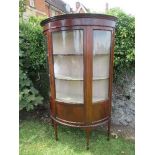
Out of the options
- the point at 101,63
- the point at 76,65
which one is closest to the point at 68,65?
the point at 76,65

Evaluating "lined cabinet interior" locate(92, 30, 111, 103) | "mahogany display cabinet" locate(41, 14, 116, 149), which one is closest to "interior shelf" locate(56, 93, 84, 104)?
"mahogany display cabinet" locate(41, 14, 116, 149)

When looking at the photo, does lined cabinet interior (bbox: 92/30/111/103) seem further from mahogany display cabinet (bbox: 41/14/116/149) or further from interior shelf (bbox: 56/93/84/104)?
interior shelf (bbox: 56/93/84/104)

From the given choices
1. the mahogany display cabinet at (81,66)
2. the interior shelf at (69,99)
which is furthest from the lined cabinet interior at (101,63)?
the interior shelf at (69,99)

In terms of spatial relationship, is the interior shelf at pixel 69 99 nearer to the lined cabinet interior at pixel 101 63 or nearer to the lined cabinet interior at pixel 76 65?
the lined cabinet interior at pixel 76 65

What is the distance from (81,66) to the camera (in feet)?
8.36

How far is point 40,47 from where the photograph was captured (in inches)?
139

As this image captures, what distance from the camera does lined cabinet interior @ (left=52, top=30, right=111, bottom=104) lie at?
254cm

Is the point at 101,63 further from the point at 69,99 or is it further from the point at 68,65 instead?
the point at 69,99

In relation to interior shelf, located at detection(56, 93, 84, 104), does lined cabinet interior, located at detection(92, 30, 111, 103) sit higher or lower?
higher

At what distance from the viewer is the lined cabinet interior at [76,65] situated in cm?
254

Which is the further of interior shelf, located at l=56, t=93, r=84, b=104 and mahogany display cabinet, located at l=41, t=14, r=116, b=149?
interior shelf, located at l=56, t=93, r=84, b=104
